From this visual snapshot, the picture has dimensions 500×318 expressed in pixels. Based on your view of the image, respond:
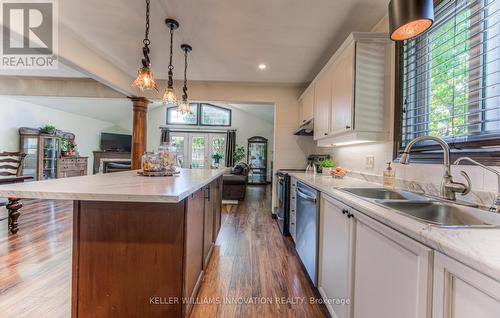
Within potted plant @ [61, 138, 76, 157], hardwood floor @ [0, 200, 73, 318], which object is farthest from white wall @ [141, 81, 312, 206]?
potted plant @ [61, 138, 76, 157]

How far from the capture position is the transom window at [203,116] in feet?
30.7

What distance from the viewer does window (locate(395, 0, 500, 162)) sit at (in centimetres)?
116

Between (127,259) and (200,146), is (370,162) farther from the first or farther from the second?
(200,146)

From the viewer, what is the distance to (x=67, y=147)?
6.46m

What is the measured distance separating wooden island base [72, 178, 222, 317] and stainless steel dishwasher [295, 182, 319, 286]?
107cm

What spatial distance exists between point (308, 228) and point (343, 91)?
1.34 metres

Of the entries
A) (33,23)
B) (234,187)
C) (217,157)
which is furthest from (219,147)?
(33,23)

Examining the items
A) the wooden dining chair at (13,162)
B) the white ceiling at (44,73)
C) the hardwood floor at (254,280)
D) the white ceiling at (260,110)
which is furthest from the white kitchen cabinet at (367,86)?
the white ceiling at (260,110)

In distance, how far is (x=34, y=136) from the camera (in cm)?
532

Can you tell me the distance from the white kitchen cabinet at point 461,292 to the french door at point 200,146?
28.9 feet

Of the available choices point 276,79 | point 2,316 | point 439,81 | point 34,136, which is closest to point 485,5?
point 439,81

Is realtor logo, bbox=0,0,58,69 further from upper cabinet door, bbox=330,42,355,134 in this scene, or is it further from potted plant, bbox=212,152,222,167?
potted plant, bbox=212,152,222,167

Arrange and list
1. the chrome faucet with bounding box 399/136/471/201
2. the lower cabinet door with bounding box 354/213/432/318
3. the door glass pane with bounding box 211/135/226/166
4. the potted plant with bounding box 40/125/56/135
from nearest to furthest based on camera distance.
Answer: the lower cabinet door with bounding box 354/213/432/318 < the chrome faucet with bounding box 399/136/471/201 < the potted plant with bounding box 40/125/56/135 < the door glass pane with bounding box 211/135/226/166

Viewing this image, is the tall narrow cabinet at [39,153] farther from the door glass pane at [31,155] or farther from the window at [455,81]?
the window at [455,81]
